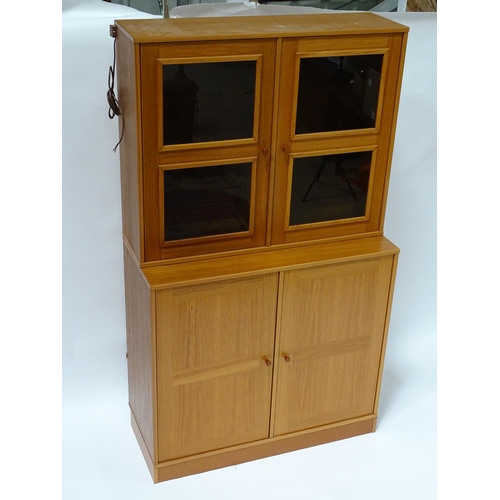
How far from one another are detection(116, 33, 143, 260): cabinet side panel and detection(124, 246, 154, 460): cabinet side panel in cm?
13

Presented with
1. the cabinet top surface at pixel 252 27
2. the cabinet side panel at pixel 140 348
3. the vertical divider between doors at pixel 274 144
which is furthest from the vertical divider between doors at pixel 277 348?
the cabinet top surface at pixel 252 27

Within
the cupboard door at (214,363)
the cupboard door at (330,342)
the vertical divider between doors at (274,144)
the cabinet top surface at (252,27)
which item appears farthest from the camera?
the cupboard door at (330,342)

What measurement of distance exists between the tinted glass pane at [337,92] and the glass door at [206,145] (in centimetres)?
13

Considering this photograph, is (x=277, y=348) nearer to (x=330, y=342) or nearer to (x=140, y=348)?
(x=330, y=342)

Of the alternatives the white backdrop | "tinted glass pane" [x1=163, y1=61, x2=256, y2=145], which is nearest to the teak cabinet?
"tinted glass pane" [x1=163, y1=61, x2=256, y2=145]

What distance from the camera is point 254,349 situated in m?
2.85

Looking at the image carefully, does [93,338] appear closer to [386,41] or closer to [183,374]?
[183,374]

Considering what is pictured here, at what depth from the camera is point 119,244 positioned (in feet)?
10.3

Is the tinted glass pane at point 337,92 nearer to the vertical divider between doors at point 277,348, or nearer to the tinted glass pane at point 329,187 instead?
the tinted glass pane at point 329,187

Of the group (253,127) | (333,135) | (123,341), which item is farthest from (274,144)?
(123,341)

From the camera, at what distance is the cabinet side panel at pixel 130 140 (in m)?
2.45

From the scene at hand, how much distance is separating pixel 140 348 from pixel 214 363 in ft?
0.91
